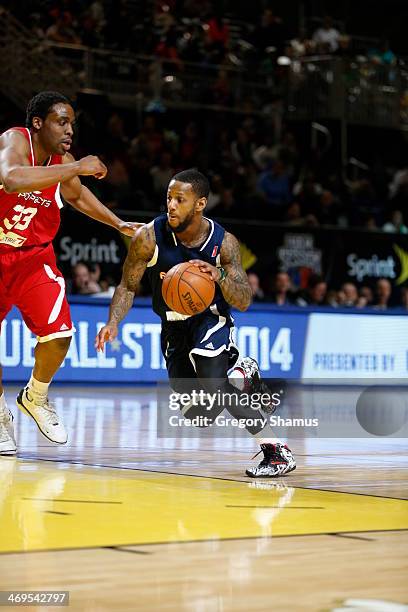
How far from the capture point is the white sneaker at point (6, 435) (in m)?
7.25

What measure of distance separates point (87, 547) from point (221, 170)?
51.4ft

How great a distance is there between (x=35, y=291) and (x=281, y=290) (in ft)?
34.3

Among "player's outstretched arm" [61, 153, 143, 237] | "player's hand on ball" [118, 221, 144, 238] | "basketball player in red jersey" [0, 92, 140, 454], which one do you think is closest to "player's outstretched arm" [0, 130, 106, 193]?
"basketball player in red jersey" [0, 92, 140, 454]

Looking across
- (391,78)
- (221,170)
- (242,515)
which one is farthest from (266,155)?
(242,515)

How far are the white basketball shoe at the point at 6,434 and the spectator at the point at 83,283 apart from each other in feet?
27.5

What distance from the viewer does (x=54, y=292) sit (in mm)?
7266

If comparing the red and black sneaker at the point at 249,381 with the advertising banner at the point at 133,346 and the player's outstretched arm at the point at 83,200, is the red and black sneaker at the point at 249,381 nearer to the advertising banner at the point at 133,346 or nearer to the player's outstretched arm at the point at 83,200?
the player's outstretched arm at the point at 83,200

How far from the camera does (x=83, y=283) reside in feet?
51.8

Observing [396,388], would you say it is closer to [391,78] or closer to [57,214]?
[391,78]

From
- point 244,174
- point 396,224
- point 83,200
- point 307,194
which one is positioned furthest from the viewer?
point 396,224

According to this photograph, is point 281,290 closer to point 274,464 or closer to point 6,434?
point 6,434

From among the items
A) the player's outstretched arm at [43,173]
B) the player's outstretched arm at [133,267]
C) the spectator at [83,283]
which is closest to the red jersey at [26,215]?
the player's outstretched arm at [43,173]

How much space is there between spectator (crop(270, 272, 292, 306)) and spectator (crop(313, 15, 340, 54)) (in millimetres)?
7119

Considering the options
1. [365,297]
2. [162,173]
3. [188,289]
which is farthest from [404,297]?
[188,289]
